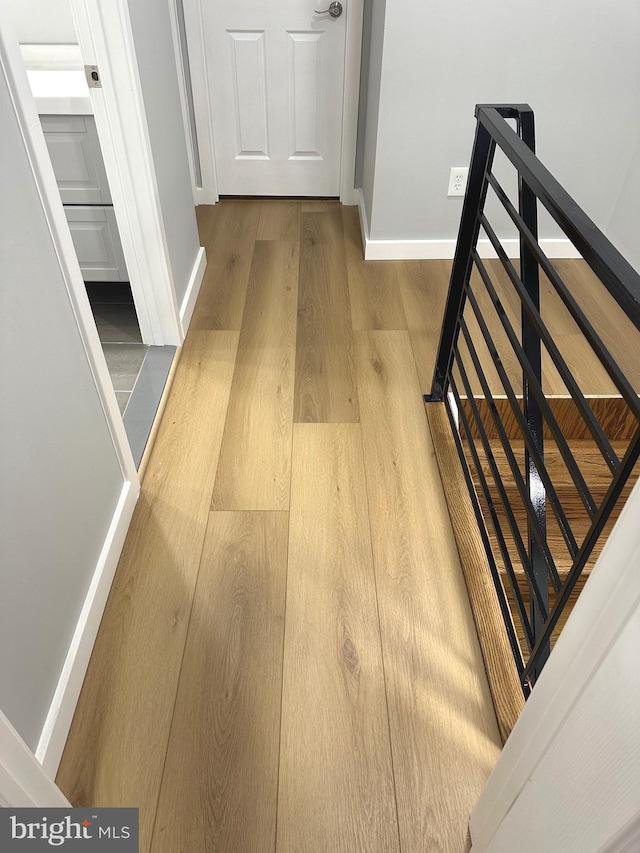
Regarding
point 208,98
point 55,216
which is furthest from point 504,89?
point 55,216

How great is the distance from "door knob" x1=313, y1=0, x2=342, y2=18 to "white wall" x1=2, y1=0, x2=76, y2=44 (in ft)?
3.64

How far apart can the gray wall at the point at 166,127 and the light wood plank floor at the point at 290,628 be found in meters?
0.45

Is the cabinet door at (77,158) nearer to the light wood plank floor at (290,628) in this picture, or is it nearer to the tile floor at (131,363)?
the tile floor at (131,363)

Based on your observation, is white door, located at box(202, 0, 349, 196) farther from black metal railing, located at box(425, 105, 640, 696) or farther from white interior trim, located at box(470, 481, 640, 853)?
white interior trim, located at box(470, 481, 640, 853)

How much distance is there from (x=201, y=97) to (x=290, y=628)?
2.67 m

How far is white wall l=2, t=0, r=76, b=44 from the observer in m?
2.30

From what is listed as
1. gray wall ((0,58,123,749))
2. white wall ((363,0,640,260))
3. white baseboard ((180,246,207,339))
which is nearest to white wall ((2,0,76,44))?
white baseboard ((180,246,207,339))

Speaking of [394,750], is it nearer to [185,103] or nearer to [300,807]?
[300,807]

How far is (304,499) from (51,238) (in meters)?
0.97

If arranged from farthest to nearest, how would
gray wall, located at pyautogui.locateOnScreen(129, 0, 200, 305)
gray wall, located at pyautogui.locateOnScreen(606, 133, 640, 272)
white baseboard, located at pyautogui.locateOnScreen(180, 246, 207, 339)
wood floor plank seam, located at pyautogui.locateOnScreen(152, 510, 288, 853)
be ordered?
gray wall, located at pyautogui.locateOnScreen(606, 133, 640, 272) → white baseboard, located at pyautogui.locateOnScreen(180, 246, 207, 339) → gray wall, located at pyautogui.locateOnScreen(129, 0, 200, 305) → wood floor plank seam, located at pyautogui.locateOnScreen(152, 510, 288, 853)

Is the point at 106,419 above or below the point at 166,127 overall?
below

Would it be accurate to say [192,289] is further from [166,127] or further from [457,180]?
[457,180]

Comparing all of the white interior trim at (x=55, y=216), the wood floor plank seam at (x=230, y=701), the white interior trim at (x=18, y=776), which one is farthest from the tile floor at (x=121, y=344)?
the white interior trim at (x=18, y=776)

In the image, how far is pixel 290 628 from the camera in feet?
4.92
